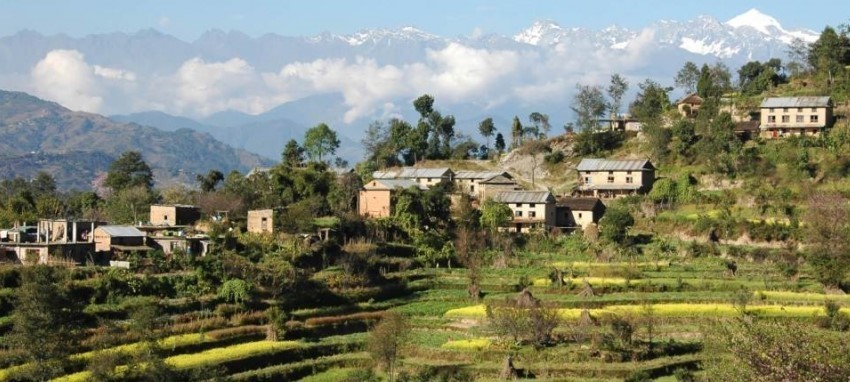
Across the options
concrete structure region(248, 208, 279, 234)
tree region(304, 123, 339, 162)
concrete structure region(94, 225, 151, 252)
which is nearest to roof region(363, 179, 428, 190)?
concrete structure region(248, 208, 279, 234)

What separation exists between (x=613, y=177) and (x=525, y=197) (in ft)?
26.2

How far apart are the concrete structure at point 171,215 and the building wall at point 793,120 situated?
129ft

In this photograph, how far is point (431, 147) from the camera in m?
90.2

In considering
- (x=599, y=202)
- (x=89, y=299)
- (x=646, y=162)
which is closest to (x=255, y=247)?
(x=89, y=299)

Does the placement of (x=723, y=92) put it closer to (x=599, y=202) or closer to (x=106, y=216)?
(x=599, y=202)

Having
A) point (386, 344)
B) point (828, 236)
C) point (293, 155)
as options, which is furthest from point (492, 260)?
point (293, 155)

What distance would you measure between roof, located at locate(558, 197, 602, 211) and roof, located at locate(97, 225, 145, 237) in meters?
27.7

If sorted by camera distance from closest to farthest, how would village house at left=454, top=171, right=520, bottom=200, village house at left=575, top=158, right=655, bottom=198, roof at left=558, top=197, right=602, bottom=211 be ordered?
1. roof at left=558, top=197, right=602, bottom=211
2. village house at left=575, top=158, right=655, bottom=198
3. village house at left=454, top=171, right=520, bottom=200

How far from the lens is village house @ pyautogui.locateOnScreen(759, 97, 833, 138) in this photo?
2790 inches

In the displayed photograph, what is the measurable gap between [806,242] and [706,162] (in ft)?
48.6

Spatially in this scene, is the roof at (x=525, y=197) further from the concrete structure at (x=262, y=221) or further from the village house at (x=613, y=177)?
the concrete structure at (x=262, y=221)

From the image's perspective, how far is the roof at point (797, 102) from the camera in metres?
70.8

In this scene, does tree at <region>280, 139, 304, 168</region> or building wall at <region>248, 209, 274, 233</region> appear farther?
tree at <region>280, 139, 304, 168</region>

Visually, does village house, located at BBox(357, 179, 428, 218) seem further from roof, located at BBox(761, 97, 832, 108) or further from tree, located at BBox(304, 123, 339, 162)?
roof, located at BBox(761, 97, 832, 108)
